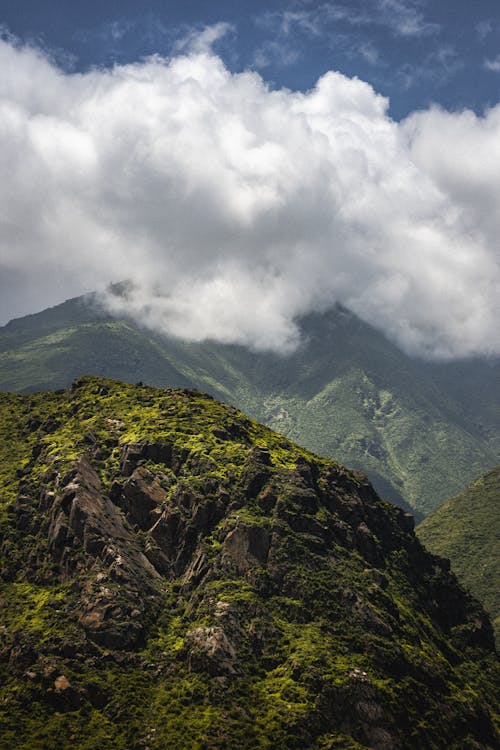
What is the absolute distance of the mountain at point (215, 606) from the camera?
120 m

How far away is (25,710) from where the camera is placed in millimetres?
116500

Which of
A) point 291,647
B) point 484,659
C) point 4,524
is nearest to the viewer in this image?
point 291,647

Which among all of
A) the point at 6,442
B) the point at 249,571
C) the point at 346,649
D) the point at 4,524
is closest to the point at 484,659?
the point at 346,649

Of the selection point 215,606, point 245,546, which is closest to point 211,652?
point 215,606

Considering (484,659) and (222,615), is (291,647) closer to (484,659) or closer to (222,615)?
(222,615)

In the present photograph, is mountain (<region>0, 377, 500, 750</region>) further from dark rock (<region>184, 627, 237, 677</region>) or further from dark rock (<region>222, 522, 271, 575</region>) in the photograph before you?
dark rock (<region>222, 522, 271, 575</region>)

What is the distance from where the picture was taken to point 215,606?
13775cm

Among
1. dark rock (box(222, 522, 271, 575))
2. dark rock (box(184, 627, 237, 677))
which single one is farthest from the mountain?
dark rock (box(222, 522, 271, 575))

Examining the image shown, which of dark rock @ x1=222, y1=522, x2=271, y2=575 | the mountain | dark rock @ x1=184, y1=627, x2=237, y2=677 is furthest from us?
dark rock @ x1=222, y1=522, x2=271, y2=575

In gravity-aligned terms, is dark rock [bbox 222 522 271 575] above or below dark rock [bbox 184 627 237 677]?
above

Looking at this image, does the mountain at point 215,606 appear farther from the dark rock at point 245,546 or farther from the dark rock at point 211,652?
the dark rock at point 245,546

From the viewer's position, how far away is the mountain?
12044cm

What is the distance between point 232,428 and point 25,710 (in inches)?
3374

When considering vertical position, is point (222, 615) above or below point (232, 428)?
below
